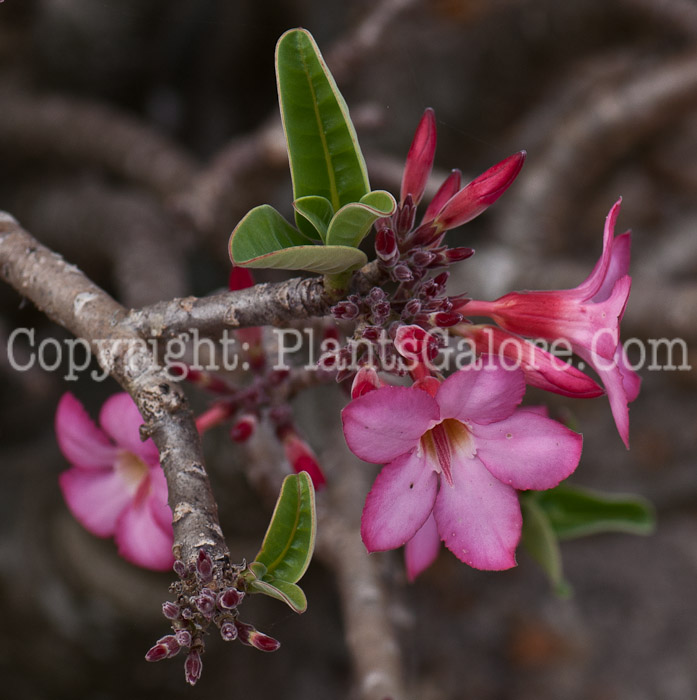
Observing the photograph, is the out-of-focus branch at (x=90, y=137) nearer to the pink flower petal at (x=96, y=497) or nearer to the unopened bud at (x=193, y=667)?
the pink flower petal at (x=96, y=497)

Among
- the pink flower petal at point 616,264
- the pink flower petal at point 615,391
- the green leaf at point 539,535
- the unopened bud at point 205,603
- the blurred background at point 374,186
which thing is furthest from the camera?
the blurred background at point 374,186

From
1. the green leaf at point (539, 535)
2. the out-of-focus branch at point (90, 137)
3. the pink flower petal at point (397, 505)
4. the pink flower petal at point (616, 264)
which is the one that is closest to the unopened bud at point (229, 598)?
the pink flower petal at point (397, 505)

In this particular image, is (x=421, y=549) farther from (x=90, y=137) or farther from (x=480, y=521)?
(x=90, y=137)

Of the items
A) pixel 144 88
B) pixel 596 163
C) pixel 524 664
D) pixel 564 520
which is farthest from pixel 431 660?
pixel 144 88

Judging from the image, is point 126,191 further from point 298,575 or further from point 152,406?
point 298,575

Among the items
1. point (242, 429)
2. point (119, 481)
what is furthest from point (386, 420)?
point (119, 481)

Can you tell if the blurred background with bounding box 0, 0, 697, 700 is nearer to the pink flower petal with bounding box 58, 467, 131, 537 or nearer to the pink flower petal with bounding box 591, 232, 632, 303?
the pink flower petal with bounding box 58, 467, 131, 537

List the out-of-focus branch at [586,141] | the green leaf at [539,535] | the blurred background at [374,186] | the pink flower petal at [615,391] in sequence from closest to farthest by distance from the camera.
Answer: the pink flower petal at [615,391], the green leaf at [539,535], the blurred background at [374,186], the out-of-focus branch at [586,141]
